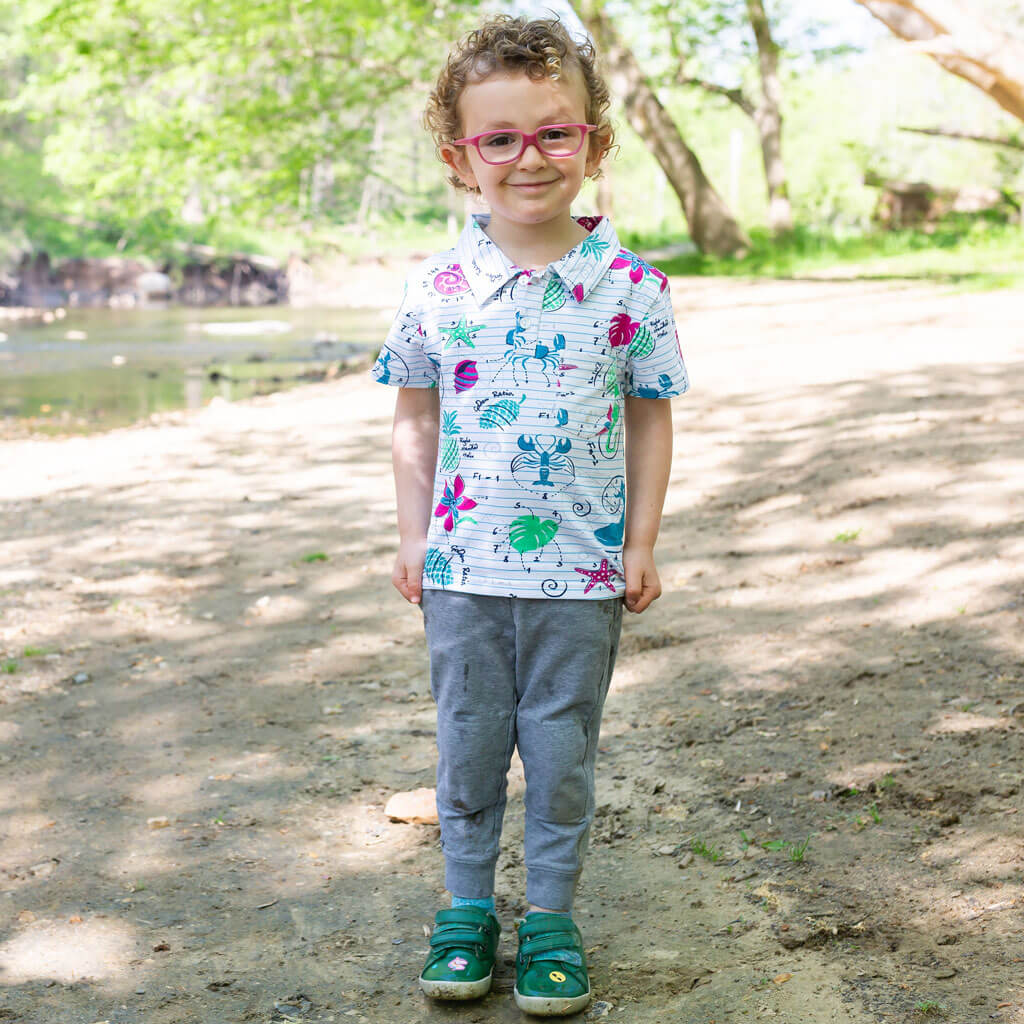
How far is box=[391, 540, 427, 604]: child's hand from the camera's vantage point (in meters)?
2.30

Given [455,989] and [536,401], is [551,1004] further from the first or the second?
[536,401]

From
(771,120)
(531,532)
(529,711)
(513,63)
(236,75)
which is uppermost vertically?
(236,75)

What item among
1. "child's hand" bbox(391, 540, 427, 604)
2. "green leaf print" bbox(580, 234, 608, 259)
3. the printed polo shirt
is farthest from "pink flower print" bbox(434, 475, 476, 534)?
"green leaf print" bbox(580, 234, 608, 259)

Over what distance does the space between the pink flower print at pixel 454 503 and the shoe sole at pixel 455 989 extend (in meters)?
0.82

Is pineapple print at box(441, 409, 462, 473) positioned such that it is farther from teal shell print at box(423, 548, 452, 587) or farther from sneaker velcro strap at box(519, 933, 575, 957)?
sneaker velcro strap at box(519, 933, 575, 957)

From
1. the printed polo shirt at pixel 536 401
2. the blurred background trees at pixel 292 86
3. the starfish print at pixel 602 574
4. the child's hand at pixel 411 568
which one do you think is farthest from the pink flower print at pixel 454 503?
the blurred background trees at pixel 292 86

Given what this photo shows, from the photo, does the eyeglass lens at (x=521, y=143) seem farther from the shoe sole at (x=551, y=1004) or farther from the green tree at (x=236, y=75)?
the green tree at (x=236, y=75)

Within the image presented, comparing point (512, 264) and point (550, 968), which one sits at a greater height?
point (512, 264)

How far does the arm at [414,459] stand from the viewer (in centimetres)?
235

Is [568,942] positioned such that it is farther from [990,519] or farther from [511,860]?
[990,519]

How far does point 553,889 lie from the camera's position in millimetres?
→ 2264

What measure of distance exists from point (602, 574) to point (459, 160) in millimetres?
836

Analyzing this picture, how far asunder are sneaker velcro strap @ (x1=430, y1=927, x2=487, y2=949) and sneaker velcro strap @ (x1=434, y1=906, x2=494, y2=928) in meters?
0.01

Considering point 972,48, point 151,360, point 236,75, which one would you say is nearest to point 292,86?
point 236,75
